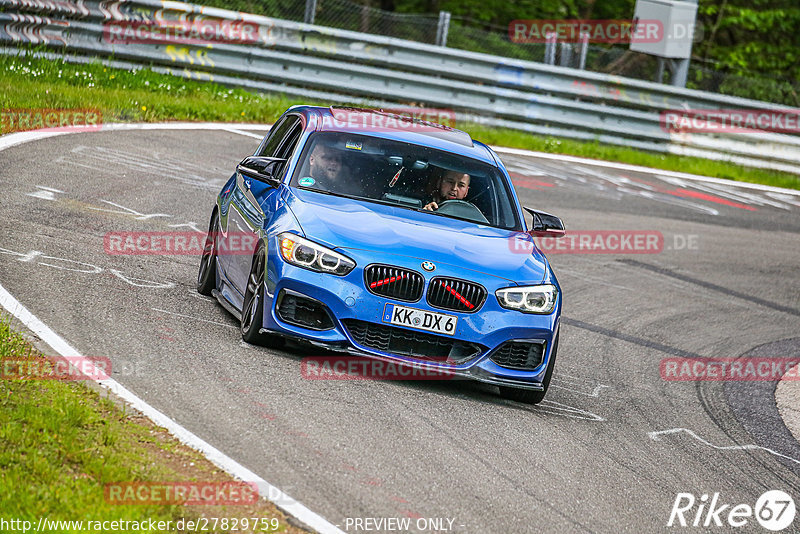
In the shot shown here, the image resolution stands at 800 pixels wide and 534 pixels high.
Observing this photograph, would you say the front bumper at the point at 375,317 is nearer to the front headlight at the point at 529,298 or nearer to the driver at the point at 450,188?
the front headlight at the point at 529,298

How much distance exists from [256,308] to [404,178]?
5.68ft

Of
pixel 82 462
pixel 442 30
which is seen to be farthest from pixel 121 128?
pixel 82 462

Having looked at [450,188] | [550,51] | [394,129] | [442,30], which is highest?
[442,30]

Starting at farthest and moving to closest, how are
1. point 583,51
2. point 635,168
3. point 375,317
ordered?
point 583,51 < point 635,168 < point 375,317

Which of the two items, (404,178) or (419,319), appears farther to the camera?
(404,178)

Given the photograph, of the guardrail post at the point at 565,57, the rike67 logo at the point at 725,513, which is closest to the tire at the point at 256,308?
the rike67 logo at the point at 725,513

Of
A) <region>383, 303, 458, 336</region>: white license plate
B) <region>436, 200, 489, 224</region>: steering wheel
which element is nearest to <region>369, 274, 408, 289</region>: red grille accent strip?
<region>383, 303, 458, 336</region>: white license plate

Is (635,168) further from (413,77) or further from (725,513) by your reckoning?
(725,513)

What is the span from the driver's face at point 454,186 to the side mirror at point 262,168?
3.92 ft

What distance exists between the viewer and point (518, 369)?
300 inches

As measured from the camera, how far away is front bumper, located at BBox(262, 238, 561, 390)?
728cm

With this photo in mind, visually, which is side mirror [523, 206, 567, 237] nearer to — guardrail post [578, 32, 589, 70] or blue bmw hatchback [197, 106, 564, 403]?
blue bmw hatchback [197, 106, 564, 403]

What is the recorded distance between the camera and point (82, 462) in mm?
5148

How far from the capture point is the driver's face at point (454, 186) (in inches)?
342
